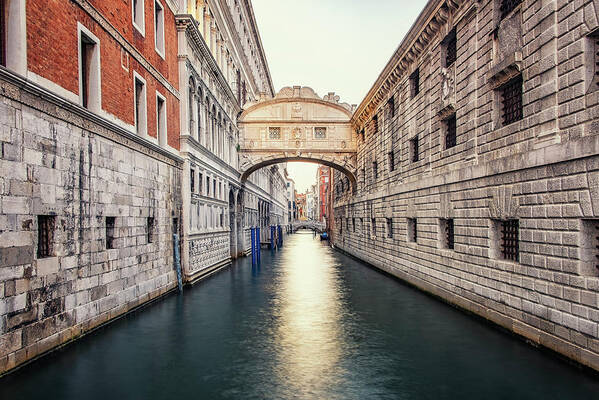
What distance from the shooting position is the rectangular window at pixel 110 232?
36.4ft

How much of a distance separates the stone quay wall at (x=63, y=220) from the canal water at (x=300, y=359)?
0.58 meters

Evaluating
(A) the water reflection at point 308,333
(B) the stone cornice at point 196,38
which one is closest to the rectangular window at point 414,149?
(A) the water reflection at point 308,333

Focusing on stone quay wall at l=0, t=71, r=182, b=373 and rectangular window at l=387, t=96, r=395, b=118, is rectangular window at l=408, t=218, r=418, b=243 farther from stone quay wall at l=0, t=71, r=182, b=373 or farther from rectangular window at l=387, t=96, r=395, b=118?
stone quay wall at l=0, t=71, r=182, b=373

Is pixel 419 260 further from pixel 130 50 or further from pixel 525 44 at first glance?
pixel 130 50

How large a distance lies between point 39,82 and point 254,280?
528 inches

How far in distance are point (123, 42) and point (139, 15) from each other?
1999mm

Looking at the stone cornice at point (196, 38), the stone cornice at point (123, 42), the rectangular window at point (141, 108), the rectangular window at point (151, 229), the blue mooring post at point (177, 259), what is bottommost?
the blue mooring post at point (177, 259)

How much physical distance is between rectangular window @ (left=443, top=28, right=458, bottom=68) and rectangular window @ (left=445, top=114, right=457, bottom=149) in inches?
69.1

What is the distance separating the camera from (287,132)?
30.0 m

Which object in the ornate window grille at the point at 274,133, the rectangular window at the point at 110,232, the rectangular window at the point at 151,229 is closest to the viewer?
the rectangular window at the point at 110,232

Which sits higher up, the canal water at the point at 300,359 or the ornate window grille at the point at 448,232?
the ornate window grille at the point at 448,232

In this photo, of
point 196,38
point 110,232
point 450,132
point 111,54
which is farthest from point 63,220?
point 196,38

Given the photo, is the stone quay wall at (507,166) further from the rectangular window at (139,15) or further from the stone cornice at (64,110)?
the stone cornice at (64,110)

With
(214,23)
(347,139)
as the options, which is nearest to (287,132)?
(347,139)
